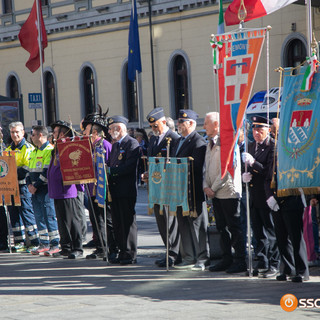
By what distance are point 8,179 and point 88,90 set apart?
2274 centimetres

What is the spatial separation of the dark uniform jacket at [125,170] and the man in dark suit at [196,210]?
2.33ft

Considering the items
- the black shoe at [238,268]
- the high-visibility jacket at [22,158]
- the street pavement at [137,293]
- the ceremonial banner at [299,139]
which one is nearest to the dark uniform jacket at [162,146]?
the street pavement at [137,293]

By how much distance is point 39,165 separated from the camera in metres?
12.6

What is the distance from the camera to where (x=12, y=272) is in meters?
10.9

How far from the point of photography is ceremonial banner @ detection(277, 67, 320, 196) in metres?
8.87

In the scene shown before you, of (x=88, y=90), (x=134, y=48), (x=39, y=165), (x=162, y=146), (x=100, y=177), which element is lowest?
(x=100, y=177)

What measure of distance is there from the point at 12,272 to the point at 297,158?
4179 millimetres

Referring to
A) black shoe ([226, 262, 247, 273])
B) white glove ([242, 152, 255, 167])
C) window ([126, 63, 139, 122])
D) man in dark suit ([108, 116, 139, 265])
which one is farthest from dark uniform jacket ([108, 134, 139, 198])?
window ([126, 63, 139, 122])

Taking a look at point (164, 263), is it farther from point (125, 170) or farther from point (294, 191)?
point (294, 191)

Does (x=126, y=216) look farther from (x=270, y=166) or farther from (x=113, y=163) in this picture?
(x=270, y=166)

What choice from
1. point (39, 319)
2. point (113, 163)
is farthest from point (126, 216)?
point (39, 319)

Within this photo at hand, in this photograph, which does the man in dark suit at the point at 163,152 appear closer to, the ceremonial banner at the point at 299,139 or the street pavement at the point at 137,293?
the street pavement at the point at 137,293

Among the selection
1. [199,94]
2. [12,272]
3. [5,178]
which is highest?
[199,94]

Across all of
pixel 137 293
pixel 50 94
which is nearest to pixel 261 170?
pixel 137 293
